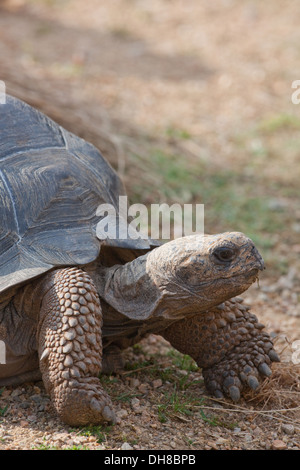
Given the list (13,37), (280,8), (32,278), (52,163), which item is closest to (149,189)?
(52,163)

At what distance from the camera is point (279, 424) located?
3.38 metres

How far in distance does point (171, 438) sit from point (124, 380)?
66 centimetres

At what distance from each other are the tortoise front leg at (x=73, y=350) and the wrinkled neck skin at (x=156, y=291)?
0.78 feet

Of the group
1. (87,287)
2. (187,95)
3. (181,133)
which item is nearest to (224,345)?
(87,287)

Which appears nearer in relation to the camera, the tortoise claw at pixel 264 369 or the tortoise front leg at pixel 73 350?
the tortoise front leg at pixel 73 350

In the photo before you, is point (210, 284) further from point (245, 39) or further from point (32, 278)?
point (245, 39)

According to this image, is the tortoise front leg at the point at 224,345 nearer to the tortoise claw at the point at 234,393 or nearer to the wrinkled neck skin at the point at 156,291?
the tortoise claw at the point at 234,393

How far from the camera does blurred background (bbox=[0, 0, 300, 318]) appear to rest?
21.9ft

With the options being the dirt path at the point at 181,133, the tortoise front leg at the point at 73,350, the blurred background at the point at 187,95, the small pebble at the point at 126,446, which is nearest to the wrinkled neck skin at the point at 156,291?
the tortoise front leg at the point at 73,350

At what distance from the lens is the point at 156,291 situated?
10.9ft

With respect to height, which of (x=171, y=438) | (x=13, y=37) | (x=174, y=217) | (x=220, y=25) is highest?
(x=220, y=25)

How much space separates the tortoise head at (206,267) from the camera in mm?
3100

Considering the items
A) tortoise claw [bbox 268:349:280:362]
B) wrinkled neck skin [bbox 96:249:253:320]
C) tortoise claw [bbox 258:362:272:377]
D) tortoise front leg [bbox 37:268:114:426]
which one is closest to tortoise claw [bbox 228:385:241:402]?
tortoise claw [bbox 258:362:272:377]

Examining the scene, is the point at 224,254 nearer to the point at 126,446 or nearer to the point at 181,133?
the point at 126,446
